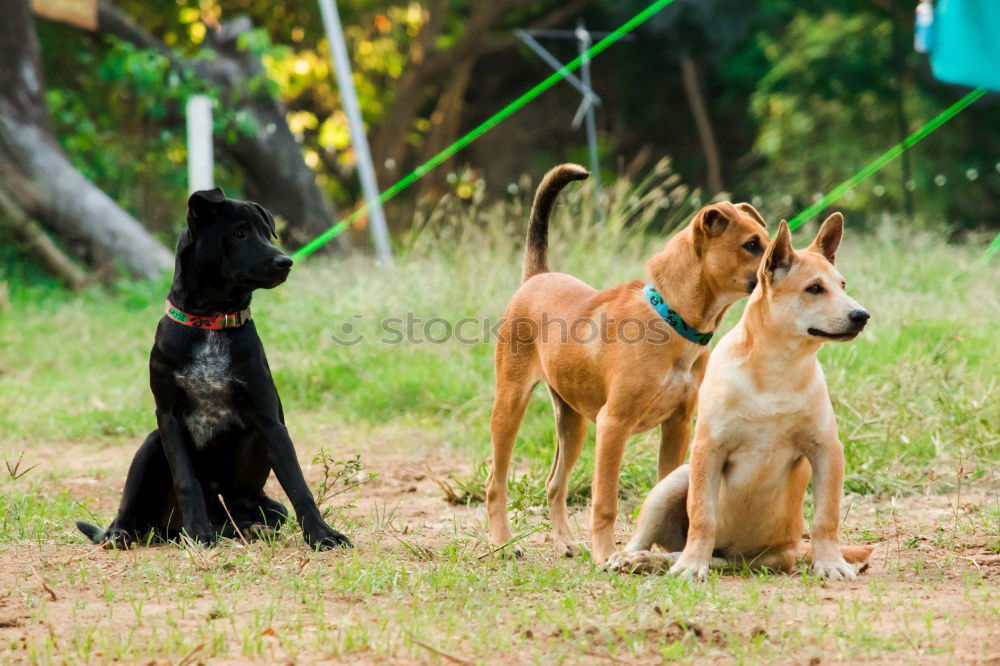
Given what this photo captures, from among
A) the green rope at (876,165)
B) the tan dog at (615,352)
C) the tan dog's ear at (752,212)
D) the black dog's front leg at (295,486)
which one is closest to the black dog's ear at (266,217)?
the black dog's front leg at (295,486)

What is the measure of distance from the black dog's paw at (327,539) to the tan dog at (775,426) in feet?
3.44

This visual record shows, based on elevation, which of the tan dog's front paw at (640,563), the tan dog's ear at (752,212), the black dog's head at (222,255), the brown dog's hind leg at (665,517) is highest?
the tan dog's ear at (752,212)

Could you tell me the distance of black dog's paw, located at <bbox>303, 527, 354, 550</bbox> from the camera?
4.30 meters

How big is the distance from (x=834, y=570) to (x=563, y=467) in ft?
4.12

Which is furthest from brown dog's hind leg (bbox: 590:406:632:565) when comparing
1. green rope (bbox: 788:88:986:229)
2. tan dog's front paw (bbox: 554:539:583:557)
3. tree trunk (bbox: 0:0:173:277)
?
tree trunk (bbox: 0:0:173:277)

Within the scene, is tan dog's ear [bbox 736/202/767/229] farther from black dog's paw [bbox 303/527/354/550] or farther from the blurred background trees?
the blurred background trees

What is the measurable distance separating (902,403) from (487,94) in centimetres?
1726

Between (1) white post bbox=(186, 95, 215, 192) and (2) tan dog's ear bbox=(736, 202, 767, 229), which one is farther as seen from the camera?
(1) white post bbox=(186, 95, 215, 192)

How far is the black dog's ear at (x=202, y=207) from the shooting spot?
14.4 ft

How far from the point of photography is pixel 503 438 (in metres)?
4.64

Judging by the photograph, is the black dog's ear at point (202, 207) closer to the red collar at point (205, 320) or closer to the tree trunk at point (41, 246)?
the red collar at point (205, 320)

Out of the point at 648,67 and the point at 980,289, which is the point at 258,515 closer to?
the point at 980,289

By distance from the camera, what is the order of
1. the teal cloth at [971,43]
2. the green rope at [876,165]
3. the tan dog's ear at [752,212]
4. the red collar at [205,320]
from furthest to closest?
the teal cloth at [971,43] < the green rope at [876,165] < the red collar at [205,320] < the tan dog's ear at [752,212]

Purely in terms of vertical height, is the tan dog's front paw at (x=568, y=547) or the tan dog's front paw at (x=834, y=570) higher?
the tan dog's front paw at (x=834, y=570)
